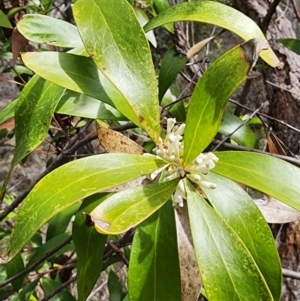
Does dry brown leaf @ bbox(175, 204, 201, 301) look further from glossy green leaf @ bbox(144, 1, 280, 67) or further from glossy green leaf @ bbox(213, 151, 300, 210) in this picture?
glossy green leaf @ bbox(144, 1, 280, 67)

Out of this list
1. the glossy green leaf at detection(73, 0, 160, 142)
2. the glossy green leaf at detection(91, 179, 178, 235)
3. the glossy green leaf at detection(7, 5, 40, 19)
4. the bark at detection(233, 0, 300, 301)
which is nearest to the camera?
the glossy green leaf at detection(91, 179, 178, 235)

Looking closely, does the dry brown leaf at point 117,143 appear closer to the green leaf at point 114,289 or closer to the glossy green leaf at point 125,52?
the glossy green leaf at point 125,52

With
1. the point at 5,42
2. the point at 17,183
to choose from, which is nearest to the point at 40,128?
the point at 5,42

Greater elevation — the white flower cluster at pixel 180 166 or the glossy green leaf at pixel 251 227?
the white flower cluster at pixel 180 166

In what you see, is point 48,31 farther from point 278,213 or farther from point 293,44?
point 293,44

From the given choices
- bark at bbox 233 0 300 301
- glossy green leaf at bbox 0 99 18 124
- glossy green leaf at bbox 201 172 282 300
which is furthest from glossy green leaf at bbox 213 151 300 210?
bark at bbox 233 0 300 301

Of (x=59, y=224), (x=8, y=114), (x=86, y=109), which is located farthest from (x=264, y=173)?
(x=59, y=224)

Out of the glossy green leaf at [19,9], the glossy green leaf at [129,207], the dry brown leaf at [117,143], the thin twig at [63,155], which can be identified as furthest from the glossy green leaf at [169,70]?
the glossy green leaf at [19,9]
